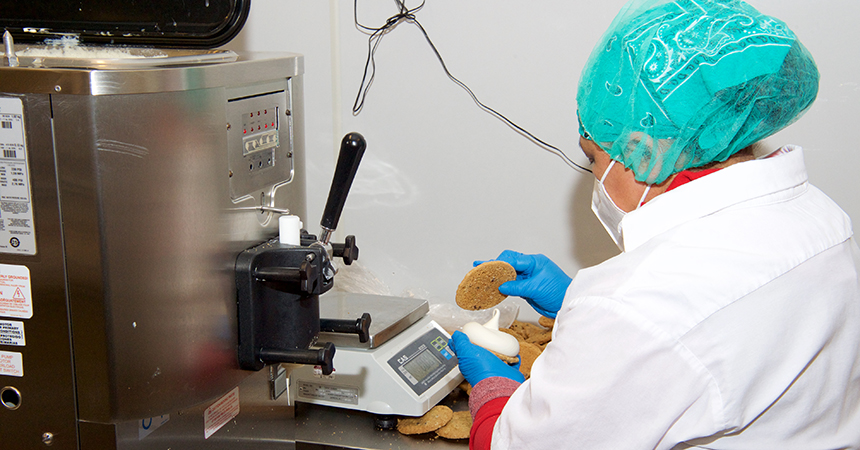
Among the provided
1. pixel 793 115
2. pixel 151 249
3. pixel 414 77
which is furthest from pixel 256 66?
pixel 414 77

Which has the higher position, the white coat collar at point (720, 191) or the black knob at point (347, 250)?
the white coat collar at point (720, 191)

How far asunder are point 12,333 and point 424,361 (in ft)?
2.20

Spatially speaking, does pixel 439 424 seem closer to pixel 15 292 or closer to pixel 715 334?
pixel 715 334

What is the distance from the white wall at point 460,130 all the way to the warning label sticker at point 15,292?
3.56 feet

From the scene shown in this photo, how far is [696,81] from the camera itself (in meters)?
0.79

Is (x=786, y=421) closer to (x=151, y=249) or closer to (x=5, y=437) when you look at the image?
(x=151, y=249)

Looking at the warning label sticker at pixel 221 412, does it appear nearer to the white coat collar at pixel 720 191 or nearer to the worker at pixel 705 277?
the worker at pixel 705 277

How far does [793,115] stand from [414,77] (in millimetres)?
1056

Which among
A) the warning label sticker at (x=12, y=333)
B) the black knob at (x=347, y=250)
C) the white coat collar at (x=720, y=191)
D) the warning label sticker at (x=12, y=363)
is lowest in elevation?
the warning label sticker at (x=12, y=363)

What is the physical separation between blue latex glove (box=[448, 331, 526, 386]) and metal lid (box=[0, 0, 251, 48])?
629 mm

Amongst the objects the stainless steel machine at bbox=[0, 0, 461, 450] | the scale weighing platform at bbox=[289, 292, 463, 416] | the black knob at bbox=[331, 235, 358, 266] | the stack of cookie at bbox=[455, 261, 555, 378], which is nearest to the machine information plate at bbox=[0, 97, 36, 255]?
the stainless steel machine at bbox=[0, 0, 461, 450]

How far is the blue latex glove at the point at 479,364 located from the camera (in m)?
1.09

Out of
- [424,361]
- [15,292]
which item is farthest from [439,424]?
[15,292]

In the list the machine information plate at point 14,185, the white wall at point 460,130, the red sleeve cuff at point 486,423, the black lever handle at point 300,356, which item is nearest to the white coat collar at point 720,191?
the red sleeve cuff at point 486,423
